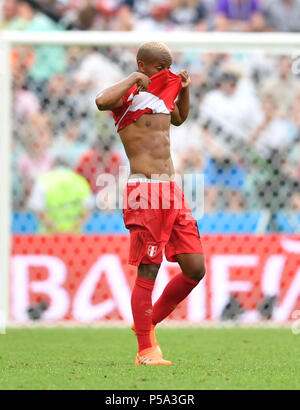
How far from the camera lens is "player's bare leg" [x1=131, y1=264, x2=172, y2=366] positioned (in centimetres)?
561

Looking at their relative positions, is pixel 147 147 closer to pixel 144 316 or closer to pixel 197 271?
pixel 197 271

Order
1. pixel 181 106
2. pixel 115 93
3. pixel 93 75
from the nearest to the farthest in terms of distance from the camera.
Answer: pixel 115 93 → pixel 181 106 → pixel 93 75

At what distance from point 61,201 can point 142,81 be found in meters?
3.68

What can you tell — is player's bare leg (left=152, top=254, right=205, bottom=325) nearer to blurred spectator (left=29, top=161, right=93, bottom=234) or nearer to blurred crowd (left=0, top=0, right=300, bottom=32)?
blurred spectator (left=29, top=161, right=93, bottom=234)

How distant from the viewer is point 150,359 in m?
5.60

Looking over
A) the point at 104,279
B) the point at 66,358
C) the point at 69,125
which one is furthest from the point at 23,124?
the point at 66,358

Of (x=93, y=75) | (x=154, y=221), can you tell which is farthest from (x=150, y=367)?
(x=93, y=75)

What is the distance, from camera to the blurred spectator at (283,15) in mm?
12356

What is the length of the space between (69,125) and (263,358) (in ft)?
12.7

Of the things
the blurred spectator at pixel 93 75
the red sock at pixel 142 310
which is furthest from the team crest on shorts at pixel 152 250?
the blurred spectator at pixel 93 75

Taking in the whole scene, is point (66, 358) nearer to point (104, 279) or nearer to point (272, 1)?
point (104, 279)

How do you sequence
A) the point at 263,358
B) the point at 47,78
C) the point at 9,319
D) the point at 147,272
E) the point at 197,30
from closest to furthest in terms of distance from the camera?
the point at 147,272, the point at 263,358, the point at 9,319, the point at 47,78, the point at 197,30

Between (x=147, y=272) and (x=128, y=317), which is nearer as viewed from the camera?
(x=147, y=272)

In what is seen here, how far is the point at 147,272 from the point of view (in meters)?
5.65
